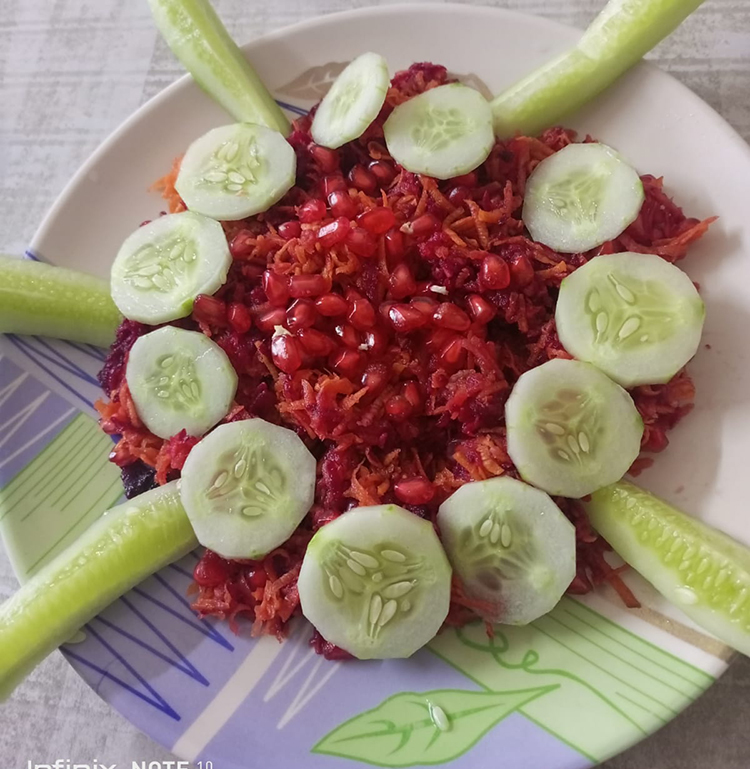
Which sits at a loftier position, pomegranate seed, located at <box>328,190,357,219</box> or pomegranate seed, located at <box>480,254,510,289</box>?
pomegranate seed, located at <box>328,190,357,219</box>

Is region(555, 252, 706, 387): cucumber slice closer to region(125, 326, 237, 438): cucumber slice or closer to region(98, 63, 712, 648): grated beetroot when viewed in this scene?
region(98, 63, 712, 648): grated beetroot

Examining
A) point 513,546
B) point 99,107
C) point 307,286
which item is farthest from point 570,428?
point 99,107

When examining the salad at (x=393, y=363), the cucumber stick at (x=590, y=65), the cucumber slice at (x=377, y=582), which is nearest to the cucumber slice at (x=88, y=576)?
the salad at (x=393, y=363)

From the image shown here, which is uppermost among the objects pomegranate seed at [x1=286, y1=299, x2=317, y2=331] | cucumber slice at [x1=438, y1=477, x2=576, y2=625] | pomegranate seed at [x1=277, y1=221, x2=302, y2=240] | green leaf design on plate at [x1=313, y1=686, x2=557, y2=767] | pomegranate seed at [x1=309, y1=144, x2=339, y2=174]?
pomegranate seed at [x1=309, y1=144, x2=339, y2=174]

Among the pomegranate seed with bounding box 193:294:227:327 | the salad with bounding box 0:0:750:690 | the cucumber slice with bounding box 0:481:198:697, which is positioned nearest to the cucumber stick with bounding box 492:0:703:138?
the salad with bounding box 0:0:750:690

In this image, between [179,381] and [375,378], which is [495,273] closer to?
[375,378]

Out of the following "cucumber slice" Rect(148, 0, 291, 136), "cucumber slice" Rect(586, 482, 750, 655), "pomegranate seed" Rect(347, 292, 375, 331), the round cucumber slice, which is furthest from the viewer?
"cucumber slice" Rect(148, 0, 291, 136)

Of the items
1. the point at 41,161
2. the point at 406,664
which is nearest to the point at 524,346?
the point at 406,664

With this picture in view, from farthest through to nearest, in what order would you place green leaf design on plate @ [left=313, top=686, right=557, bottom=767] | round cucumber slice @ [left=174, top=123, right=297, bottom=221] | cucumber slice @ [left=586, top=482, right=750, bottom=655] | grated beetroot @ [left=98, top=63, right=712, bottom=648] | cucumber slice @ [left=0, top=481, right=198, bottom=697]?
round cucumber slice @ [left=174, top=123, right=297, bottom=221], grated beetroot @ [left=98, top=63, right=712, bottom=648], cucumber slice @ [left=0, top=481, right=198, bottom=697], green leaf design on plate @ [left=313, top=686, right=557, bottom=767], cucumber slice @ [left=586, top=482, right=750, bottom=655]

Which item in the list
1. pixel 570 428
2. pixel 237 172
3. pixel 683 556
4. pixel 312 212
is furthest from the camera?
pixel 237 172
